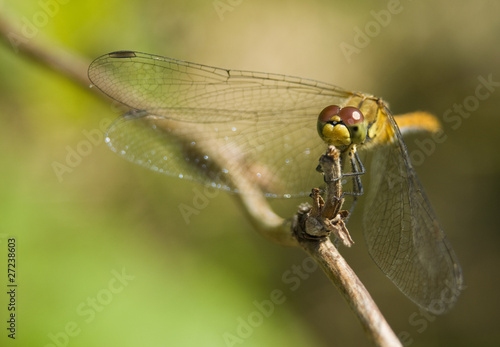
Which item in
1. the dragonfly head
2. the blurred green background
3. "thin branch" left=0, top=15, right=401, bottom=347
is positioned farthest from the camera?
the blurred green background

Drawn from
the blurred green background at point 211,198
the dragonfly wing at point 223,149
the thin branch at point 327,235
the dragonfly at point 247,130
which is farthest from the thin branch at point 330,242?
the blurred green background at point 211,198

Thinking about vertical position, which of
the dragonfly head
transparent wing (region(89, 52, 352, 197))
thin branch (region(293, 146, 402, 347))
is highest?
transparent wing (region(89, 52, 352, 197))

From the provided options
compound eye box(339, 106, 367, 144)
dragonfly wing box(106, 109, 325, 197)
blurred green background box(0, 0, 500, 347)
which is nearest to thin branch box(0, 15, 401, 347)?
dragonfly wing box(106, 109, 325, 197)

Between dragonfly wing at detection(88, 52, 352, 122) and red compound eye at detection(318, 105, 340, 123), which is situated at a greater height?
dragonfly wing at detection(88, 52, 352, 122)

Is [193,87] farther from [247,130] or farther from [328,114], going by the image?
[328,114]

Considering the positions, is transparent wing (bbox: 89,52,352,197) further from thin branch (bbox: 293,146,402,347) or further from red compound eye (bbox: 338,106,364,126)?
thin branch (bbox: 293,146,402,347)

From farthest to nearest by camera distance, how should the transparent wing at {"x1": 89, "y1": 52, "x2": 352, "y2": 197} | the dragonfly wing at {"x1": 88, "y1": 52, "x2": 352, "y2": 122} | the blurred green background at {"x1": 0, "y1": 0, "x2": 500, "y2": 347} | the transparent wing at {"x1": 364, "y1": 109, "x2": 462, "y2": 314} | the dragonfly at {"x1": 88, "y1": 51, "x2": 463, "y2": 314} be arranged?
the blurred green background at {"x1": 0, "y1": 0, "x2": 500, "y2": 347}
the transparent wing at {"x1": 89, "y1": 52, "x2": 352, "y2": 197}
the dragonfly wing at {"x1": 88, "y1": 52, "x2": 352, "y2": 122}
the dragonfly at {"x1": 88, "y1": 51, "x2": 463, "y2": 314}
the transparent wing at {"x1": 364, "y1": 109, "x2": 462, "y2": 314}

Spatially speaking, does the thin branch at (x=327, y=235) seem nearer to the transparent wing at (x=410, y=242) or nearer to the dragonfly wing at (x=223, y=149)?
the dragonfly wing at (x=223, y=149)
